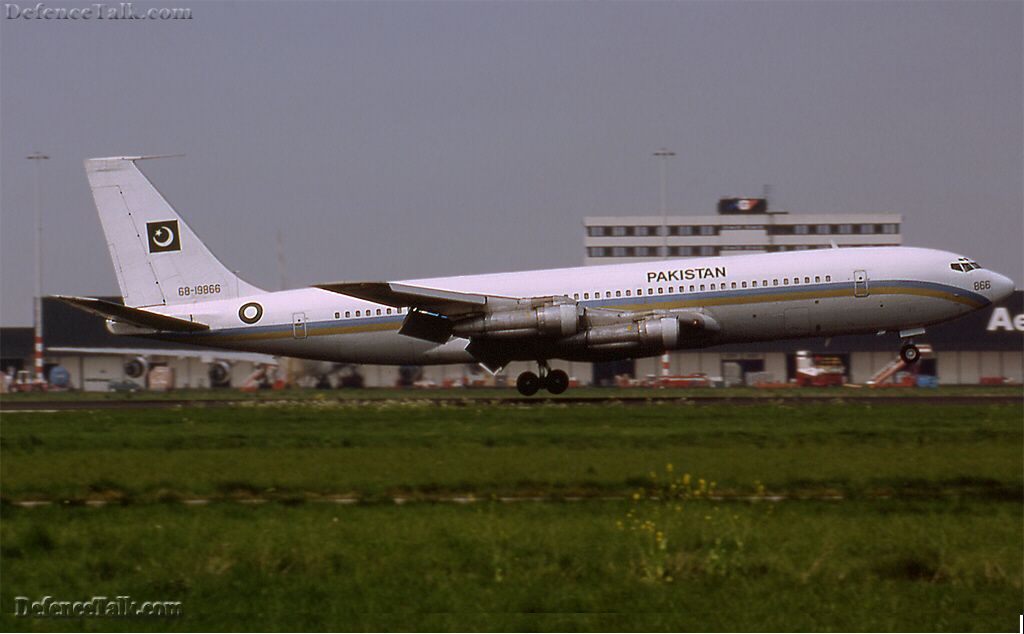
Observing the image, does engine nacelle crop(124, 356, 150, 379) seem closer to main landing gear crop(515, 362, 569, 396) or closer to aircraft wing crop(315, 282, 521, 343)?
aircraft wing crop(315, 282, 521, 343)

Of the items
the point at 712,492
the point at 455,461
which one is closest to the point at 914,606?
the point at 712,492

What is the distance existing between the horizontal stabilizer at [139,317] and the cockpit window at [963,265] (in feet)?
82.2

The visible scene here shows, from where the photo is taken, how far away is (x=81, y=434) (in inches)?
1160

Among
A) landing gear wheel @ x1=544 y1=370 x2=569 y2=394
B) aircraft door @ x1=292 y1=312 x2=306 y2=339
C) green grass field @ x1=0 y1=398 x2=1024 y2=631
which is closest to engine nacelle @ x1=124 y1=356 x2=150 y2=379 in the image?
aircraft door @ x1=292 y1=312 x2=306 y2=339

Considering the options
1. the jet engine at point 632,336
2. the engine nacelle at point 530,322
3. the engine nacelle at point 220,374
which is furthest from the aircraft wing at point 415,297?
the engine nacelle at point 220,374

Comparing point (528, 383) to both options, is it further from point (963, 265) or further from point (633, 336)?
point (963, 265)

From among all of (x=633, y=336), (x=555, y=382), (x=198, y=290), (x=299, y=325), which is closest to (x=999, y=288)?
(x=633, y=336)

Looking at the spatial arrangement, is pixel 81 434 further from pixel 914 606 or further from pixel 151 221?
pixel 914 606

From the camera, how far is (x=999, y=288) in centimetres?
3953

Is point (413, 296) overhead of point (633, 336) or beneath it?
overhead

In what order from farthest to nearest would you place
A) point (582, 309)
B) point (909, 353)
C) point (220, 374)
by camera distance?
point (220, 374)
point (909, 353)
point (582, 309)

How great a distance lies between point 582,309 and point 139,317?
1468 centimetres

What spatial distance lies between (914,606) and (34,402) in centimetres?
4475

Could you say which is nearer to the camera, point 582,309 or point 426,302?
point 426,302
